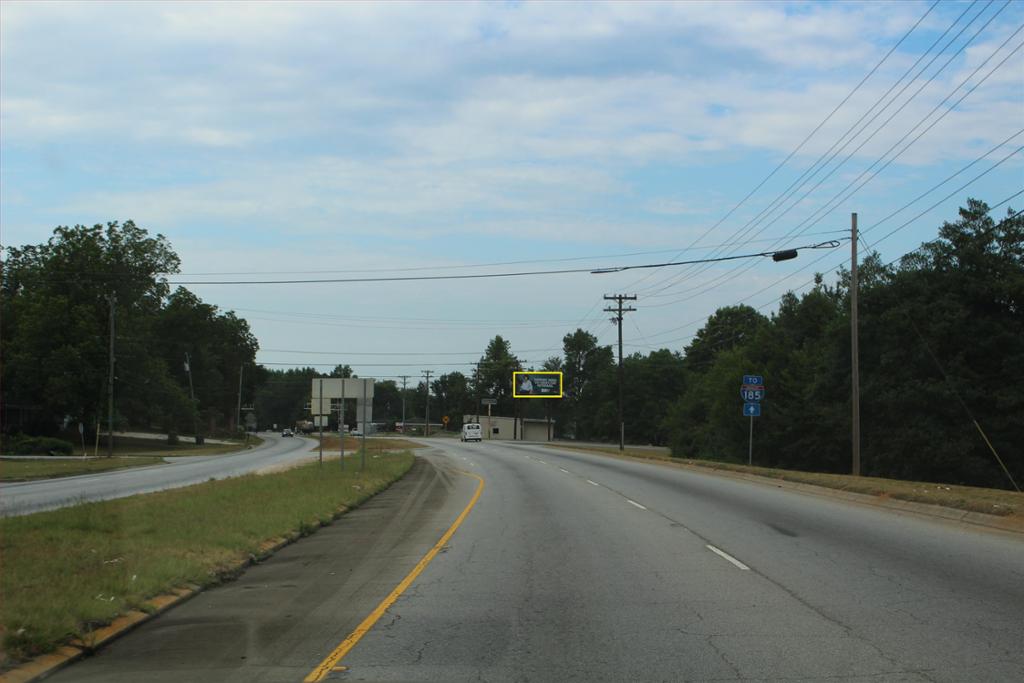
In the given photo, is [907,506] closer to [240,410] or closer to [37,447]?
[37,447]

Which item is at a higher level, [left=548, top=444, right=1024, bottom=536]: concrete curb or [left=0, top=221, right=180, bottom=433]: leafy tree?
[left=0, top=221, right=180, bottom=433]: leafy tree

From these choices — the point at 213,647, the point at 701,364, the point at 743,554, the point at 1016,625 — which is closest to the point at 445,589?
the point at 213,647

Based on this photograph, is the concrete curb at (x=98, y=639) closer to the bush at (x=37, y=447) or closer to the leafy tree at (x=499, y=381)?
the bush at (x=37, y=447)

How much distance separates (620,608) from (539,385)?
118041mm

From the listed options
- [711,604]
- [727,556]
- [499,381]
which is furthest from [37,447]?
[499,381]

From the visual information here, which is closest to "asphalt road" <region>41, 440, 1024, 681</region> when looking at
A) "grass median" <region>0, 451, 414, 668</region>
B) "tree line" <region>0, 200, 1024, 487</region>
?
"grass median" <region>0, 451, 414, 668</region>

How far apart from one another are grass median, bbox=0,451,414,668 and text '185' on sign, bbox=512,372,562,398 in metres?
102

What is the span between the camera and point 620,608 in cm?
911

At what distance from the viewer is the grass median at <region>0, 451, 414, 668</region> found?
8023mm

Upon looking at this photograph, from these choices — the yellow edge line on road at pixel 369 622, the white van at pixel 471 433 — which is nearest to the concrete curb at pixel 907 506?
the yellow edge line on road at pixel 369 622

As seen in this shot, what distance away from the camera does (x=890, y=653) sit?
285 inches

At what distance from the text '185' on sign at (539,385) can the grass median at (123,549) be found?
102257 mm

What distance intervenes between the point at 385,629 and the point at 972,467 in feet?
132

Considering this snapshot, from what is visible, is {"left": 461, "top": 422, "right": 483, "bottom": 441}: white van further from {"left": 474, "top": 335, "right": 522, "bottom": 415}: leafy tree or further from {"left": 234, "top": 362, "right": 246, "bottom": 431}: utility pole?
{"left": 474, "top": 335, "right": 522, "bottom": 415}: leafy tree
